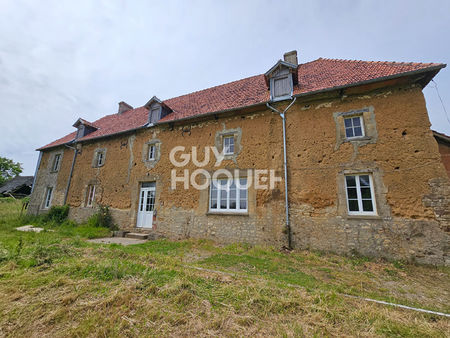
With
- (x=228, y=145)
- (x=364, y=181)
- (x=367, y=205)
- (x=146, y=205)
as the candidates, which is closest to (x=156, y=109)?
(x=228, y=145)

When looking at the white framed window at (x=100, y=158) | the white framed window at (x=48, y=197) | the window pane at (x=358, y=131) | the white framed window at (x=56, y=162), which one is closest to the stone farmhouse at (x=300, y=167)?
the window pane at (x=358, y=131)

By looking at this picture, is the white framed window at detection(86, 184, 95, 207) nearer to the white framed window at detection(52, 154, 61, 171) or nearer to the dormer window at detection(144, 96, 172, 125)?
the white framed window at detection(52, 154, 61, 171)

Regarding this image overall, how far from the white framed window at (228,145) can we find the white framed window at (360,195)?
4.41 meters

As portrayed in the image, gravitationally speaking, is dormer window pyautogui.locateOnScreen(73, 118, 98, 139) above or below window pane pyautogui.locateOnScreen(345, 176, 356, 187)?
above

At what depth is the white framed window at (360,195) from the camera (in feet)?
19.8

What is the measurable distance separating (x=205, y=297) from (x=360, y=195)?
5712mm

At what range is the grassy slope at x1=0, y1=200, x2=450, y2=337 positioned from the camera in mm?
2327

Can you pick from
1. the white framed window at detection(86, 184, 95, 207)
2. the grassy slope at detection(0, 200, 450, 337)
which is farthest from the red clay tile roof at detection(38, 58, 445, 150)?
the grassy slope at detection(0, 200, 450, 337)

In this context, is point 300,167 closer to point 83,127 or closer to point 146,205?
point 146,205

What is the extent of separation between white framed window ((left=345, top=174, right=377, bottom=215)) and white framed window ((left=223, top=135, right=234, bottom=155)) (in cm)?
441

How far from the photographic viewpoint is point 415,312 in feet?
9.27

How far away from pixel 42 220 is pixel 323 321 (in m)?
15.1

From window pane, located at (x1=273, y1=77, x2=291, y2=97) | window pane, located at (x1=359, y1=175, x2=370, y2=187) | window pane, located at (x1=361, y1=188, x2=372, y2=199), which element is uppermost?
window pane, located at (x1=273, y1=77, x2=291, y2=97)

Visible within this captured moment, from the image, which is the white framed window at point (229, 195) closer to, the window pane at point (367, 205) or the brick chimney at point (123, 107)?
the window pane at point (367, 205)
